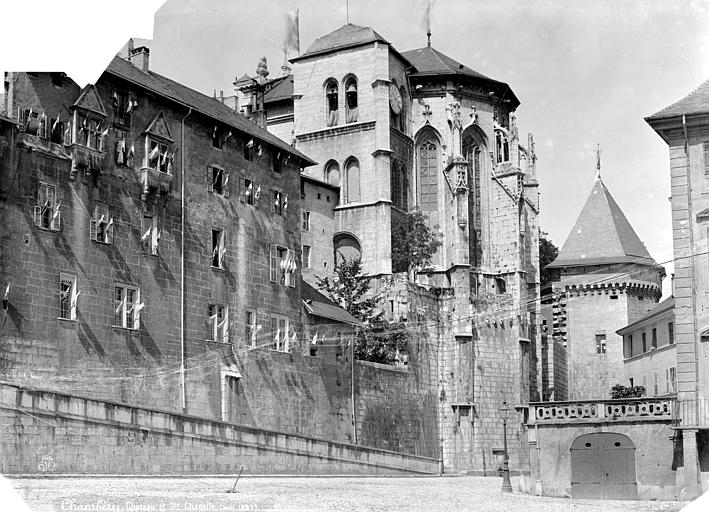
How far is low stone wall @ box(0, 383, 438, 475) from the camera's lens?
36594 mm

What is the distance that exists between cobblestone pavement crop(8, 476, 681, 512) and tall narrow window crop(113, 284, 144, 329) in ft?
28.2

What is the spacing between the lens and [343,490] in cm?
3719

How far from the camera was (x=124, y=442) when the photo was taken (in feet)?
128

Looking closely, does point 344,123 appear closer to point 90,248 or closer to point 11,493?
point 90,248

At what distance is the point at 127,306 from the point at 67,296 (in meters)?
3.20

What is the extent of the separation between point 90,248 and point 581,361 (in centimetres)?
4758

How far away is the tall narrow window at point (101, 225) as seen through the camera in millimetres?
44406

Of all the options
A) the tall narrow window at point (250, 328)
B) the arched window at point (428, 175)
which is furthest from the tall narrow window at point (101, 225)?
the arched window at point (428, 175)

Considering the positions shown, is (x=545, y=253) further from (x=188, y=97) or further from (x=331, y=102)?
(x=188, y=97)

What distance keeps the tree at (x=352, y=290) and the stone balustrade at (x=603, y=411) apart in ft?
88.6

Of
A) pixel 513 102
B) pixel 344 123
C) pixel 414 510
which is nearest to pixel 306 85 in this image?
pixel 344 123

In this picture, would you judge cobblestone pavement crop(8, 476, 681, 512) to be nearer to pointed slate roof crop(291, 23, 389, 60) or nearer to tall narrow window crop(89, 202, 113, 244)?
tall narrow window crop(89, 202, 113, 244)

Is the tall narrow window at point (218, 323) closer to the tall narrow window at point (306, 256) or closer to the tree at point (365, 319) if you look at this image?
the tree at point (365, 319)

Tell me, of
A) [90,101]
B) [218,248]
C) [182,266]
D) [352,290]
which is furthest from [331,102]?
[90,101]
